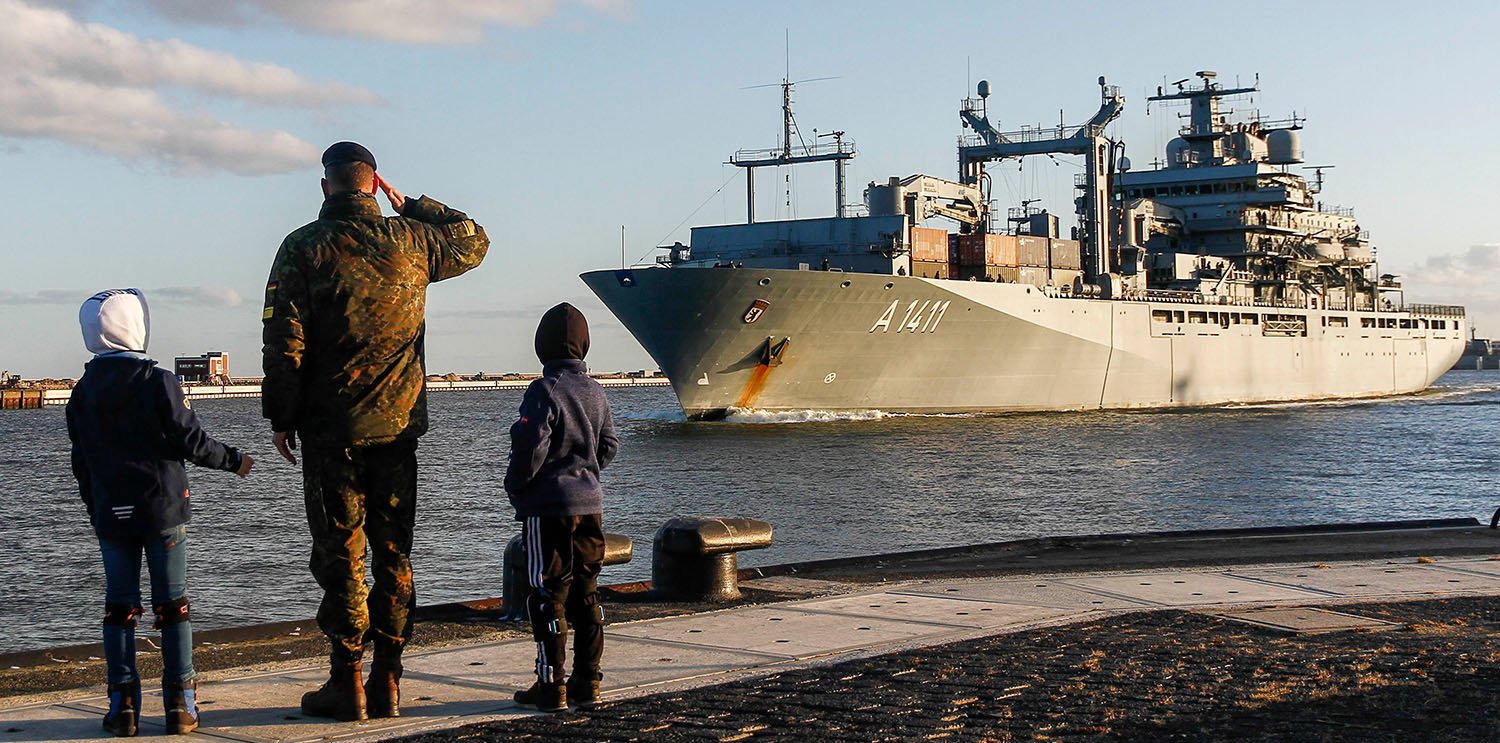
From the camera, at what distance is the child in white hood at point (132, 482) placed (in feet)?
16.1

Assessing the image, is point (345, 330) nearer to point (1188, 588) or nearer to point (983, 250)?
point (1188, 588)

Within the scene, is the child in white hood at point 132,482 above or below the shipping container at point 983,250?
below

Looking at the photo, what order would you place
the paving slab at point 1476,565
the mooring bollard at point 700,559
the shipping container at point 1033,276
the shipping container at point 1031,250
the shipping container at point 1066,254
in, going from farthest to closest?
1. the shipping container at point 1066,254
2. the shipping container at point 1031,250
3. the shipping container at point 1033,276
4. the paving slab at point 1476,565
5. the mooring bollard at point 700,559

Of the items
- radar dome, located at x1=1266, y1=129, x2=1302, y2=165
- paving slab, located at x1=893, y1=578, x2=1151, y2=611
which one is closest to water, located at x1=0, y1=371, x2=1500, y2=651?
paving slab, located at x1=893, y1=578, x2=1151, y2=611

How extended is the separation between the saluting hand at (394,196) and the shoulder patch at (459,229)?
18 centimetres

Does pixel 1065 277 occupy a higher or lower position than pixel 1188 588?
higher

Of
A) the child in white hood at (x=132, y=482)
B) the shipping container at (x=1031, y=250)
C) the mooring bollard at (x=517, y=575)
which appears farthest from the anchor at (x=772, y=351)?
the child in white hood at (x=132, y=482)

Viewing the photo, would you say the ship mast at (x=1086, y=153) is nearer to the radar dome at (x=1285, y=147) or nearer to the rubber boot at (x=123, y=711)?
the radar dome at (x=1285, y=147)

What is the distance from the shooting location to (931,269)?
46.2 metres

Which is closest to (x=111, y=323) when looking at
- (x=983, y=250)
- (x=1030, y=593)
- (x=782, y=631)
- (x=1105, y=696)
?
(x=782, y=631)

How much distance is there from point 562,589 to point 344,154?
1837 millimetres

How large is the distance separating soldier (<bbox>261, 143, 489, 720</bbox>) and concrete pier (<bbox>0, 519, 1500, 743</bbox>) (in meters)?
0.33

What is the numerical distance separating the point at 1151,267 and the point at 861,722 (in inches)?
2150

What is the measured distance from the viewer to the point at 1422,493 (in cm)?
2656
